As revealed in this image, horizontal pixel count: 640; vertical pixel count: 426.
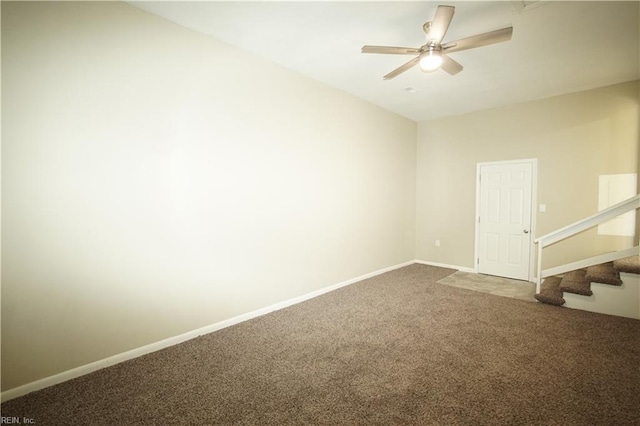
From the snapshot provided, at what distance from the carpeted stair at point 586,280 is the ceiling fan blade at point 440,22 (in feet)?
11.5

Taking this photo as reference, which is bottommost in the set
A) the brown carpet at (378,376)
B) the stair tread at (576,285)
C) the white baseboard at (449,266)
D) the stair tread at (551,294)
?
the brown carpet at (378,376)

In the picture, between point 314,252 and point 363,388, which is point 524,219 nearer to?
point 314,252

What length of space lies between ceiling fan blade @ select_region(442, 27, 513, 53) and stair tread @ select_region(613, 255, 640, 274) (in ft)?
10.2

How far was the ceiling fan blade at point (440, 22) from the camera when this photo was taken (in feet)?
6.88

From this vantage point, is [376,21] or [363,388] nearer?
Result: [363,388]

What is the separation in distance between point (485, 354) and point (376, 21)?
339 cm

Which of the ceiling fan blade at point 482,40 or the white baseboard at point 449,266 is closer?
the ceiling fan blade at point 482,40

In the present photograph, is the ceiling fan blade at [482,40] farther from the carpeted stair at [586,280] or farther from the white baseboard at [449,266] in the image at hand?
the white baseboard at [449,266]

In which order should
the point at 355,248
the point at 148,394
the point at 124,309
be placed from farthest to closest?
the point at 355,248, the point at 124,309, the point at 148,394

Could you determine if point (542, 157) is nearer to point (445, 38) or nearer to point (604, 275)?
point (604, 275)

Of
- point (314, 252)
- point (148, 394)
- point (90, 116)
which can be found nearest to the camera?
point (148, 394)

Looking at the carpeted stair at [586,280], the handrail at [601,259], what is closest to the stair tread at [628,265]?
the carpeted stair at [586,280]

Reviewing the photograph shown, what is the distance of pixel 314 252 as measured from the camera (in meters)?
4.13

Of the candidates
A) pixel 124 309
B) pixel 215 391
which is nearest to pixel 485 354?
pixel 215 391
